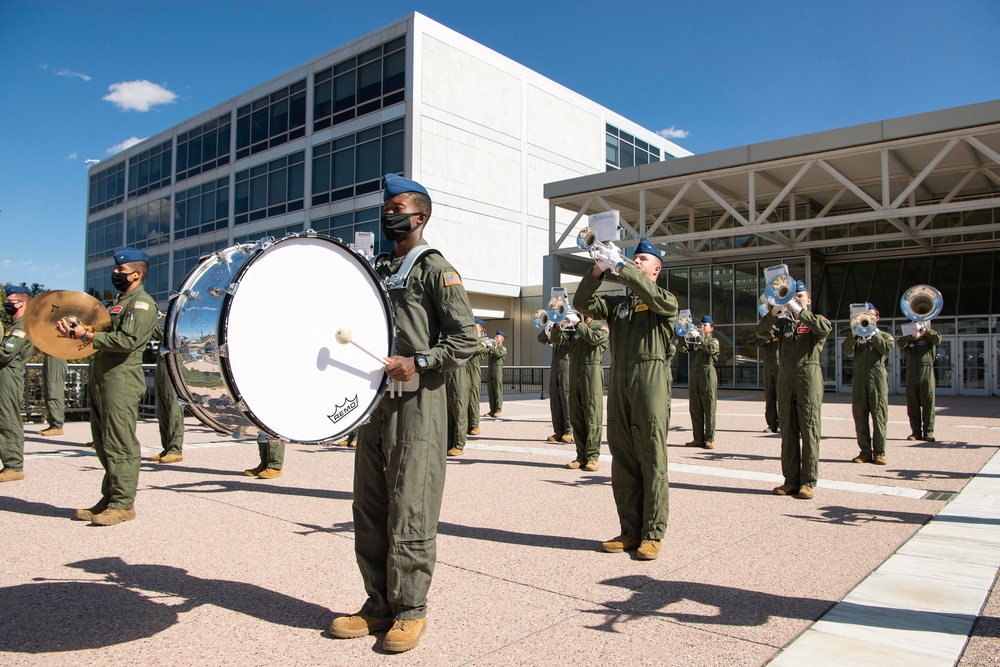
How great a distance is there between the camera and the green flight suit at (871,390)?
9.58 m

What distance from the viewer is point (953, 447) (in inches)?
439

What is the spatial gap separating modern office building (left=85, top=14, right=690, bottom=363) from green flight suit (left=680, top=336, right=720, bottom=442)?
16.3m

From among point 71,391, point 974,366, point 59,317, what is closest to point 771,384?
point 59,317

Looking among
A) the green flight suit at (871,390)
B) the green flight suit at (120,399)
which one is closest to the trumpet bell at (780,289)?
the green flight suit at (871,390)

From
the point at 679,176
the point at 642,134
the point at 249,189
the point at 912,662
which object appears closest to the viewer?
the point at 912,662

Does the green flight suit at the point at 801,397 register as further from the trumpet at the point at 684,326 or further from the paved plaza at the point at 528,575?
the trumpet at the point at 684,326

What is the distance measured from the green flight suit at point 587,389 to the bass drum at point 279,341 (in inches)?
223

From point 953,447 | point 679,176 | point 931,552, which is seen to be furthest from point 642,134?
point 931,552

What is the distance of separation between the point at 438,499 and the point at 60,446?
9452mm

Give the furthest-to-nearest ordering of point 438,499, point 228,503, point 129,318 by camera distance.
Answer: point 228,503 < point 129,318 < point 438,499

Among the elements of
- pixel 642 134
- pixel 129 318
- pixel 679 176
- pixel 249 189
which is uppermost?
pixel 642 134

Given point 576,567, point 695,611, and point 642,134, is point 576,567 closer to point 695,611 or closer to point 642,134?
point 695,611

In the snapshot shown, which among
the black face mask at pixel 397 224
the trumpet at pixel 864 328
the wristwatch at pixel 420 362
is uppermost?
the black face mask at pixel 397 224

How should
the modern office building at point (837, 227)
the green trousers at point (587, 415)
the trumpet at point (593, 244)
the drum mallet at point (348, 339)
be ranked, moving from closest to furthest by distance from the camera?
the drum mallet at point (348, 339)
the trumpet at point (593, 244)
the green trousers at point (587, 415)
the modern office building at point (837, 227)
